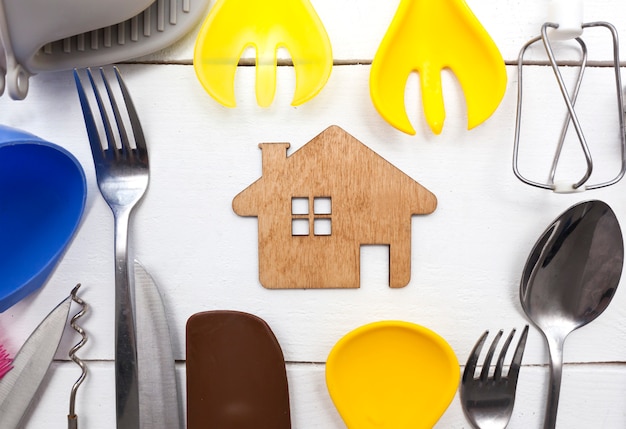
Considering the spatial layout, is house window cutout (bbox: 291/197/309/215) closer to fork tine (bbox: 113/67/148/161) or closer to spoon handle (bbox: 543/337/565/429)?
fork tine (bbox: 113/67/148/161)

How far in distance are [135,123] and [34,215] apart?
139mm

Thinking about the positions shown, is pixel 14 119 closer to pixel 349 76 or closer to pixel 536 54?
pixel 349 76

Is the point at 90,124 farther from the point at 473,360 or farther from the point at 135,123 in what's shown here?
the point at 473,360

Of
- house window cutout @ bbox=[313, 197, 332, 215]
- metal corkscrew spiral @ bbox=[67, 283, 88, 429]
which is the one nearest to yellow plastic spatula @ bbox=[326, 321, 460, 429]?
house window cutout @ bbox=[313, 197, 332, 215]

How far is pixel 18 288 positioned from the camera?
500 millimetres

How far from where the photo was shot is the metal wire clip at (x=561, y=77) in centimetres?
47

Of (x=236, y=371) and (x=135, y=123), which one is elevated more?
(x=135, y=123)

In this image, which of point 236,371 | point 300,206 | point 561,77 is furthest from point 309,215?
point 561,77

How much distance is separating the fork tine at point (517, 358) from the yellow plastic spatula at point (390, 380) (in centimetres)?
6

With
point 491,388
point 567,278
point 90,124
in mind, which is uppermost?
point 90,124

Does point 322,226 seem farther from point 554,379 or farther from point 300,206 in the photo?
point 554,379

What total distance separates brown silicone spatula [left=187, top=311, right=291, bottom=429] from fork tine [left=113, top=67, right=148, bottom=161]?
0.55 ft

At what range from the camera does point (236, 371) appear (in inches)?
19.5

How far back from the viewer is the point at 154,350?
507mm
